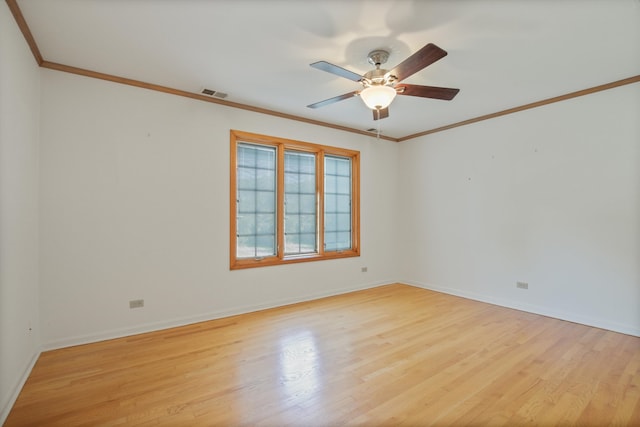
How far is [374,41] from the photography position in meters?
2.42

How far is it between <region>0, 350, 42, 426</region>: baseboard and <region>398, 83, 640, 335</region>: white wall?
16.4ft

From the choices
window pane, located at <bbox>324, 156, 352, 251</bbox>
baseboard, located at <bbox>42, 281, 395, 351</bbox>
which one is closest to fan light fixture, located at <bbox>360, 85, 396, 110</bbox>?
window pane, located at <bbox>324, 156, 352, 251</bbox>

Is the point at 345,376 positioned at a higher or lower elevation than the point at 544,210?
lower

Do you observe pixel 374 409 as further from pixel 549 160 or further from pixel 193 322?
pixel 549 160

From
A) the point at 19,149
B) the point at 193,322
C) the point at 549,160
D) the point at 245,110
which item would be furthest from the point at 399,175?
the point at 19,149

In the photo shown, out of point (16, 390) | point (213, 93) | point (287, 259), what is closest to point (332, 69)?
point (213, 93)

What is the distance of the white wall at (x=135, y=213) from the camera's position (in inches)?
110

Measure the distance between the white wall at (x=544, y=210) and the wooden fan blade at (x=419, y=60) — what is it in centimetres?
260

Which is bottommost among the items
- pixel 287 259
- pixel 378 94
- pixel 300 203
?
pixel 287 259

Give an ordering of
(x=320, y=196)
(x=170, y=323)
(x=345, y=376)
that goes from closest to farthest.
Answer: (x=345, y=376) < (x=170, y=323) < (x=320, y=196)

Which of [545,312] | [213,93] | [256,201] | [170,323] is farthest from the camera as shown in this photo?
[256,201]

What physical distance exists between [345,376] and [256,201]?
8.25ft

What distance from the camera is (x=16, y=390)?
Answer: 2051 mm

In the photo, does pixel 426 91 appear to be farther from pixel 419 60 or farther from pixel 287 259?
pixel 287 259
